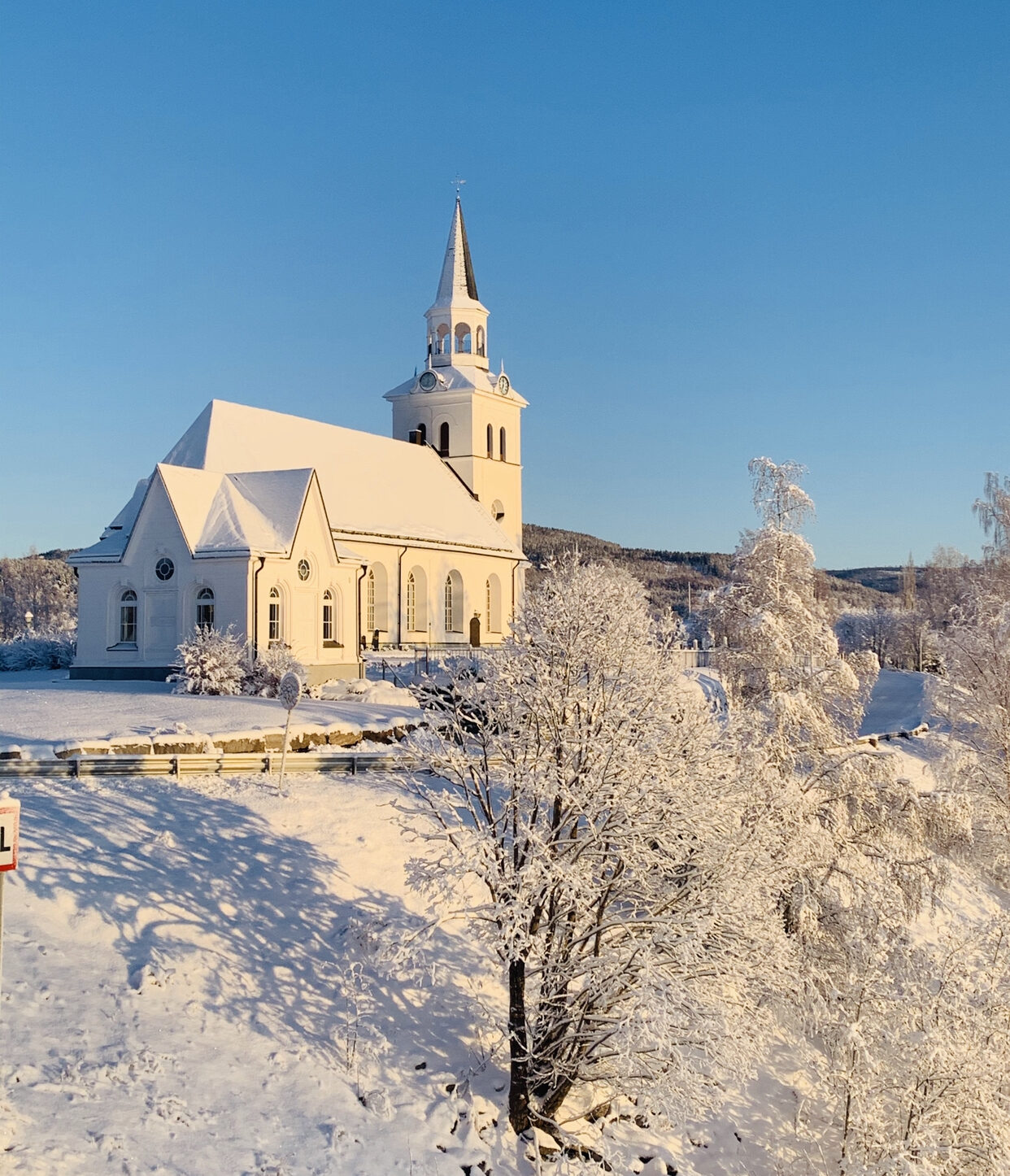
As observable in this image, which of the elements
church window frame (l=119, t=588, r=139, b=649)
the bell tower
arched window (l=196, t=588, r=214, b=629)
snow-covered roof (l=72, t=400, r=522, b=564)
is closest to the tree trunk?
snow-covered roof (l=72, t=400, r=522, b=564)

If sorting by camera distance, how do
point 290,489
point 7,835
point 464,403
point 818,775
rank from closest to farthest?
point 7,835 < point 818,775 < point 290,489 < point 464,403

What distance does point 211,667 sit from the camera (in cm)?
3123

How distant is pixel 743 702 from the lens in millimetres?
20469

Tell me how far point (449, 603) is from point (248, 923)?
36.2m

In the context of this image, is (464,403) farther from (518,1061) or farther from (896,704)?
(518,1061)

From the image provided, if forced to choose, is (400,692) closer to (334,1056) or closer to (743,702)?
(743,702)

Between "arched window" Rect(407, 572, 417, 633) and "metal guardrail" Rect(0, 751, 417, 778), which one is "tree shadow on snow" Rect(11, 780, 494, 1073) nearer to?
"metal guardrail" Rect(0, 751, 417, 778)

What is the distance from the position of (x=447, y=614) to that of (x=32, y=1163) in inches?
1637

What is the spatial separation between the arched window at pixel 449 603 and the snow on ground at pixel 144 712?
18058 millimetres

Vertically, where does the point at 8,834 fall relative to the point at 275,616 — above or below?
below

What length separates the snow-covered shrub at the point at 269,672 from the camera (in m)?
31.7

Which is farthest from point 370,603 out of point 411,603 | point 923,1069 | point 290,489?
point 923,1069

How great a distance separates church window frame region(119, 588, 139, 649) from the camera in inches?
1405

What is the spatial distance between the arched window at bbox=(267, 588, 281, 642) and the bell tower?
78.3 ft
